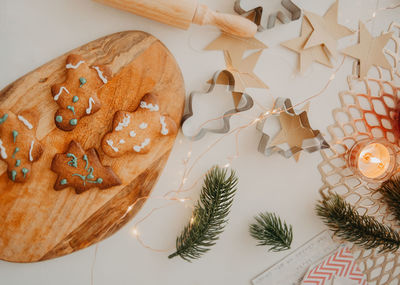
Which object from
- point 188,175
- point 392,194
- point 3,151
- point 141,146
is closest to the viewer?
point 3,151

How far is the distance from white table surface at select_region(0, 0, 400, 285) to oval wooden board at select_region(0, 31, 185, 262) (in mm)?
43

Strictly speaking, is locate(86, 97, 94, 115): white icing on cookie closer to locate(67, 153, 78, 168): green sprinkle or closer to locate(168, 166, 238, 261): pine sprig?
locate(67, 153, 78, 168): green sprinkle

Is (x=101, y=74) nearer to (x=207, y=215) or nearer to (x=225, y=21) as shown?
(x=225, y=21)

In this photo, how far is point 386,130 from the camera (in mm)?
1162

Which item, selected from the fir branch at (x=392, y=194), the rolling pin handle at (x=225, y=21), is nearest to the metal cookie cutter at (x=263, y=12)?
the rolling pin handle at (x=225, y=21)

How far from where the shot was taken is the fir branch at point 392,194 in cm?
112

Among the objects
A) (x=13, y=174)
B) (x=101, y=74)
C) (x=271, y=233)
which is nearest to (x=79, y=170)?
(x=13, y=174)

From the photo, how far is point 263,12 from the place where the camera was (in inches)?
37.2

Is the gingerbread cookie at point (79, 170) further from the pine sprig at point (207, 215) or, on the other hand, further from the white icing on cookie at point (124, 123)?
the pine sprig at point (207, 215)

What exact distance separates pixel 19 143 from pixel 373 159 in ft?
3.66

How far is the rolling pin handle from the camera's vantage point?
84 centimetres

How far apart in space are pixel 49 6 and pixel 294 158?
896 millimetres

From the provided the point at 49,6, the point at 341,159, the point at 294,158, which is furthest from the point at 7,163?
the point at 341,159

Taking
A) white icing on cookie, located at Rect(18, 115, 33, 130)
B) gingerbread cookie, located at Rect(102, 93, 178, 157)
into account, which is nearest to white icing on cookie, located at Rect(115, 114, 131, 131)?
gingerbread cookie, located at Rect(102, 93, 178, 157)
